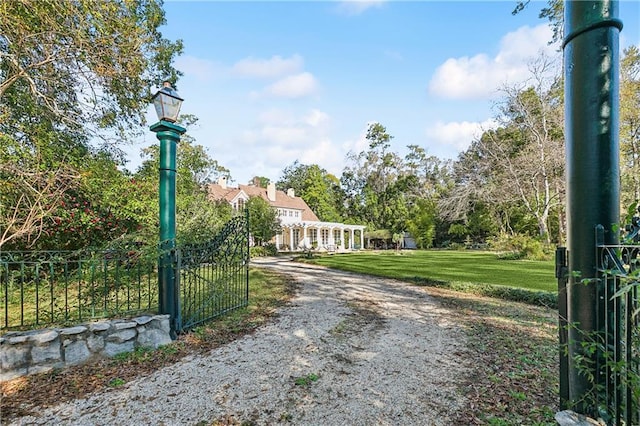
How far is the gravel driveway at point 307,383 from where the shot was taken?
98.9 inches

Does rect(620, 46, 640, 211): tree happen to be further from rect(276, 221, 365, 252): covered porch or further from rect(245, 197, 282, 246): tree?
rect(245, 197, 282, 246): tree

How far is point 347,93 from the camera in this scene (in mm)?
10141

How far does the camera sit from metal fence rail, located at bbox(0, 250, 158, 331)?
3.57 m

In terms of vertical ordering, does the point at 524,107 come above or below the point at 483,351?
above

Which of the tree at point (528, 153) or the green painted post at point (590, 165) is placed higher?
the tree at point (528, 153)

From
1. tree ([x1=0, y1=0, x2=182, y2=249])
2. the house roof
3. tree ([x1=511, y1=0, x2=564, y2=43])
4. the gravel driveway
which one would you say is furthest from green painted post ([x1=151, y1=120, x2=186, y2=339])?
the house roof

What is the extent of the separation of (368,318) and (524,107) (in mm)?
17076

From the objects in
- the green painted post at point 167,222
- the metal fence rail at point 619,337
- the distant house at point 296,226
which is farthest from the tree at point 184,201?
the distant house at point 296,226

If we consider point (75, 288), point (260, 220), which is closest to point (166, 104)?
point (75, 288)

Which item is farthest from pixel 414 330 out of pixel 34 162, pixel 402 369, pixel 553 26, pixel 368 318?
pixel 34 162

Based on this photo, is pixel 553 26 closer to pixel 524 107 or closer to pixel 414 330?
pixel 414 330

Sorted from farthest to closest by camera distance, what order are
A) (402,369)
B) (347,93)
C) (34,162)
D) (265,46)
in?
1. (347,93)
2. (265,46)
3. (34,162)
4. (402,369)

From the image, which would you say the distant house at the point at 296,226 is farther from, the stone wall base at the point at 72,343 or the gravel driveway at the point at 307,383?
the stone wall base at the point at 72,343

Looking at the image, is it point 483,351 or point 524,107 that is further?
point 524,107
